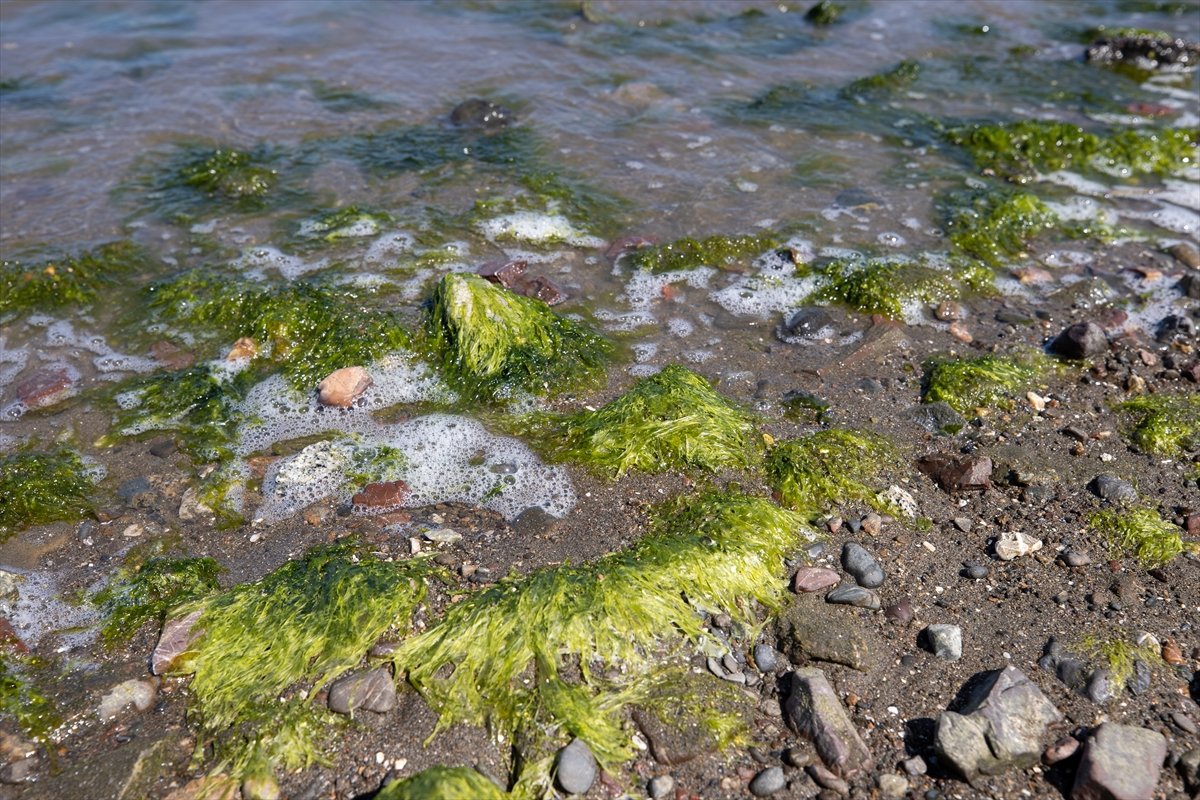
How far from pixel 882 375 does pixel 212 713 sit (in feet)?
14.1

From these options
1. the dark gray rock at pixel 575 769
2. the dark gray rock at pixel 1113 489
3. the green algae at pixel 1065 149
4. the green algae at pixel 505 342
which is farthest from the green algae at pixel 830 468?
the green algae at pixel 1065 149

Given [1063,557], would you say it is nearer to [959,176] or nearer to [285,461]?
[285,461]

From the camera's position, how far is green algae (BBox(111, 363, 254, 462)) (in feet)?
17.1

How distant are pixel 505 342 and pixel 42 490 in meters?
2.73

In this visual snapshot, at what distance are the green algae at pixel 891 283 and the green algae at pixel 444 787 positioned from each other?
4.35m

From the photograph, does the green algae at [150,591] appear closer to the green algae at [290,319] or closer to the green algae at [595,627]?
the green algae at [595,627]

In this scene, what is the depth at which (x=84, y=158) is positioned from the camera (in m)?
8.41

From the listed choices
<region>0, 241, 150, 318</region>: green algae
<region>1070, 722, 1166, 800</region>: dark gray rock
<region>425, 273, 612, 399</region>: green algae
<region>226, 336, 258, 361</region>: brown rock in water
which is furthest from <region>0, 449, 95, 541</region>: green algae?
<region>1070, 722, 1166, 800</region>: dark gray rock

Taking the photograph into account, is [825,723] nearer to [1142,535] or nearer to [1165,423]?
[1142,535]

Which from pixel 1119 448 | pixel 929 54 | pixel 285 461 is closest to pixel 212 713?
pixel 285 461

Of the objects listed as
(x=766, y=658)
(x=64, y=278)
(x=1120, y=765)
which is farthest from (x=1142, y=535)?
(x=64, y=278)

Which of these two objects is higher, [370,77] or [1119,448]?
[370,77]

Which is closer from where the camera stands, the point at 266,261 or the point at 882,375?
the point at 882,375

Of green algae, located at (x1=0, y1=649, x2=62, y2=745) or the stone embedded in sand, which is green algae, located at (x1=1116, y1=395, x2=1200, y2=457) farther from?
green algae, located at (x1=0, y1=649, x2=62, y2=745)
